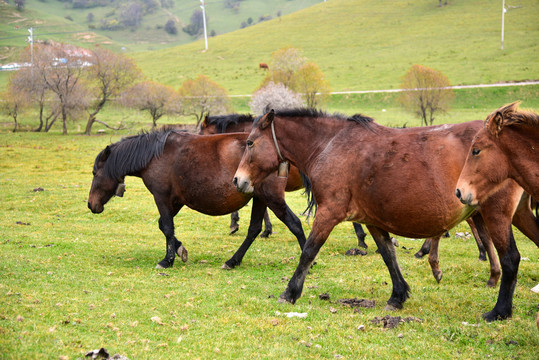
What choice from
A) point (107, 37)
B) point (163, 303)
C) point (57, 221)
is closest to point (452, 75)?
point (57, 221)

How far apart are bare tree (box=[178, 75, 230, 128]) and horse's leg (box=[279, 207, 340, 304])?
2063 inches

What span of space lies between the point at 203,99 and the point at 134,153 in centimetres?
5146

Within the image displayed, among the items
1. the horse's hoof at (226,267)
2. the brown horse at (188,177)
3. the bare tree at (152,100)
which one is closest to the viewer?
the brown horse at (188,177)

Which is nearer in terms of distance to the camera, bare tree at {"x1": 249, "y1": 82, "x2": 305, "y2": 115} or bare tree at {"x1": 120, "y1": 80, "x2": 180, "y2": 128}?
bare tree at {"x1": 249, "y1": 82, "x2": 305, "y2": 115}

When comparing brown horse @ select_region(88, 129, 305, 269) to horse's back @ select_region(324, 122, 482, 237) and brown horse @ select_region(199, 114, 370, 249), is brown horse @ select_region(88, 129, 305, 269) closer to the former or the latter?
brown horse @ select_region(199, 114, 370, 249)

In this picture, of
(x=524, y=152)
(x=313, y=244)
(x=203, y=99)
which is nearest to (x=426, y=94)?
(x=203, y=99)

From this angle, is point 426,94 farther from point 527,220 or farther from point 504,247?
point 504,247

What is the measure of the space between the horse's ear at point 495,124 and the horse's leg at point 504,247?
4.16 feet

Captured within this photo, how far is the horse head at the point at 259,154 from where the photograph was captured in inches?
317

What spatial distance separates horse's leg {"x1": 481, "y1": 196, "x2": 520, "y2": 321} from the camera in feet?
22.5

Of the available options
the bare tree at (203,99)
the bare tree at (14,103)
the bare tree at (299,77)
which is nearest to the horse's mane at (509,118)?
the bare tree at (203,99)

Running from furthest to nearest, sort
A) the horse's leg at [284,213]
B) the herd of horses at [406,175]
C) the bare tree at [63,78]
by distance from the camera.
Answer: the bare tree at [63,78], the horse's leg at [284,213], the herd of horses at [406,175]

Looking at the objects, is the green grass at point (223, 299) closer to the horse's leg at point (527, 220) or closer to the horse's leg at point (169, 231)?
the horse's leg at point (169, 231)

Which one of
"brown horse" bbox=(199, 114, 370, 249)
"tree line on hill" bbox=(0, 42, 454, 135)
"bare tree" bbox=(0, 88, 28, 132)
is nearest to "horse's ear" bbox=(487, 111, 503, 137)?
"brown horse" bbox=(199, 114, 370, 249)
